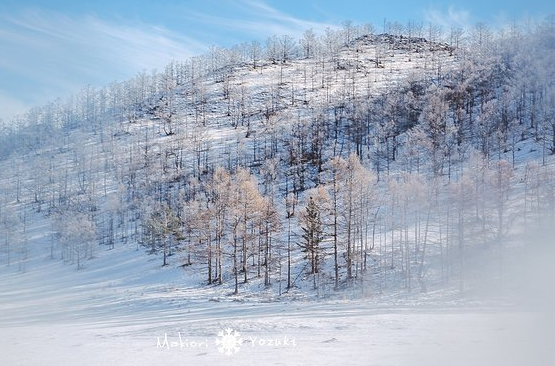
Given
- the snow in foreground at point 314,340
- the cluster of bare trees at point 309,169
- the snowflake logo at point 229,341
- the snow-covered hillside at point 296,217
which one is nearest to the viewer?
the snow in foreground at point 314,340

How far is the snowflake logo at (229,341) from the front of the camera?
1309cm

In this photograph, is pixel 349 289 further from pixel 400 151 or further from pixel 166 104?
pixel 166 104

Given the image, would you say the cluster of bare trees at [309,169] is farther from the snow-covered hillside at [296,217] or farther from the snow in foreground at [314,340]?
the snow in foreground at [314,340]

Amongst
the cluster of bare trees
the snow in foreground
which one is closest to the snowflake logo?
the snow in foreground

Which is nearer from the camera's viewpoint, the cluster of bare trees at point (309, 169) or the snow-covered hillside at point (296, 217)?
the snow-covered hillside at point (296, 217)

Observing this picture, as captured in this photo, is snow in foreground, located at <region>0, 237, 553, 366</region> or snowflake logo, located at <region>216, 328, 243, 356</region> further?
snowflake logo, located at <region>216, 328, 243, 356</region>

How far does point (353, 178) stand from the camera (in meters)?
40.1

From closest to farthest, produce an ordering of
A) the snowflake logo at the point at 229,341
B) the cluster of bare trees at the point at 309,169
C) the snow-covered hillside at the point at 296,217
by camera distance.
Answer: the snowflake logo at the point at 229,341 → the snow-covered hillside at the point at 296,217 → the cluster of bare trees at the point at 309,169

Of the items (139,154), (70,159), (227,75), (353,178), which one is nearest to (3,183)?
(70,159)

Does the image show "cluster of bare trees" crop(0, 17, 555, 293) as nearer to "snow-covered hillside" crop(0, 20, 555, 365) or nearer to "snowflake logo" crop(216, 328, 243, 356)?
"snow-covered hillside" crop(0, 20, 555, 365)

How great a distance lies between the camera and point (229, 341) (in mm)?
14414

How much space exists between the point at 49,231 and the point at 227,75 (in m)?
113

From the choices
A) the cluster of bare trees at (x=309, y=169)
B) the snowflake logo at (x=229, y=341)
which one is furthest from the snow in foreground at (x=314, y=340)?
the cluster of bare trees at (x=309, y=169)

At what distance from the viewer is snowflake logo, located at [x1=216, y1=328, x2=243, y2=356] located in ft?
43.0
